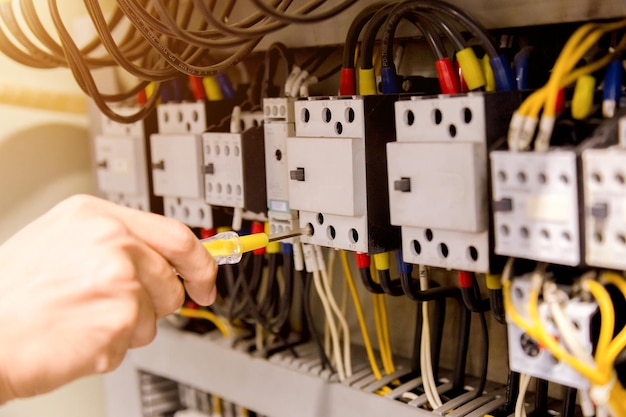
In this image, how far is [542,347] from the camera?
77cm

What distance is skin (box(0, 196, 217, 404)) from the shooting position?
64 cm

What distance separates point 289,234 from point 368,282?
129mm

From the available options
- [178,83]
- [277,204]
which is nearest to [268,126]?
[277,204]

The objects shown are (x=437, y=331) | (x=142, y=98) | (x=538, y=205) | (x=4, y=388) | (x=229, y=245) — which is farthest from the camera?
(x=142, y=98)

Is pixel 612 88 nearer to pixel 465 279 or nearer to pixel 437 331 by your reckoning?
pixel 465 279

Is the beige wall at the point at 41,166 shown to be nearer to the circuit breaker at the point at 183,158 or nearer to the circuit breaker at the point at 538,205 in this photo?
the circuit breaker at the point at 183,158

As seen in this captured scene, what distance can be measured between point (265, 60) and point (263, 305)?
1.29 feet

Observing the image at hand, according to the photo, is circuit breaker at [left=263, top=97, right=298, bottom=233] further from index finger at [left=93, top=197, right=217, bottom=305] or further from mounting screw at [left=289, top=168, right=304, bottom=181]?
index finger at [left=93, top=197, right=217, bottom=305]

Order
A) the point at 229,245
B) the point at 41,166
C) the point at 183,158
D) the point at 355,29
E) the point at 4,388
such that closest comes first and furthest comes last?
1. the point at 4,388
2. the point at 229,245
3. the point at 355,29
4. the point at 183,158
5. the point at 41,166

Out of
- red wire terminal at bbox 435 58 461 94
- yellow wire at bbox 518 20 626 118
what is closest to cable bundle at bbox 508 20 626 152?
yellow wire at bbox 518 20 626 118

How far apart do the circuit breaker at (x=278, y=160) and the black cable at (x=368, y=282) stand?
0.38 ft

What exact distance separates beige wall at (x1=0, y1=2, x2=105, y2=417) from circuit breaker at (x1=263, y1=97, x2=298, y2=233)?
62cm

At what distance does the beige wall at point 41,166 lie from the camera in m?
1.47

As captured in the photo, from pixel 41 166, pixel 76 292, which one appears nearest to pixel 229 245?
pixel 76 292
